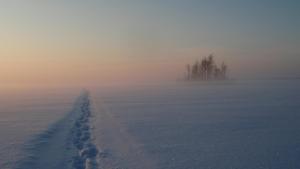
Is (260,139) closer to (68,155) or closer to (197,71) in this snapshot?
(68,155)

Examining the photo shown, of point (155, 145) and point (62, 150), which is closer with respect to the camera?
point (62, 150)

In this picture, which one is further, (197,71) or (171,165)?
(197,71)

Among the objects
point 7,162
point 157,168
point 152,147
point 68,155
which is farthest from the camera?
point 152,147

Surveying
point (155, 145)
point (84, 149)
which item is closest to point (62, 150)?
point (84, 149)

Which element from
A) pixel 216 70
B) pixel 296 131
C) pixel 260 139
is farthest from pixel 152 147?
pixel 216 70

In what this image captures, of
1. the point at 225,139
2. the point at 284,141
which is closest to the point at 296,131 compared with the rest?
the point at 284,141

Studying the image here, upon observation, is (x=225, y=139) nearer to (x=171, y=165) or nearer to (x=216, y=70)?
(x=171, y=165)

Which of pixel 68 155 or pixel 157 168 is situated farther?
pixel 68 155

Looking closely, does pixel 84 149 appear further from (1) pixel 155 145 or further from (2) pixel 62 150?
(1) pixel 155 145

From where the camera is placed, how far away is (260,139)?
9445 millimetres

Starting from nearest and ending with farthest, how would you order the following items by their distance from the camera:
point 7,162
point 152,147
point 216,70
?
point 7,162
point 152,147
point 216,70

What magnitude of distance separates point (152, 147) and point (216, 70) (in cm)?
12093

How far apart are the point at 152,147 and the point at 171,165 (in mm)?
1853

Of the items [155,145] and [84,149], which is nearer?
[84,149]
